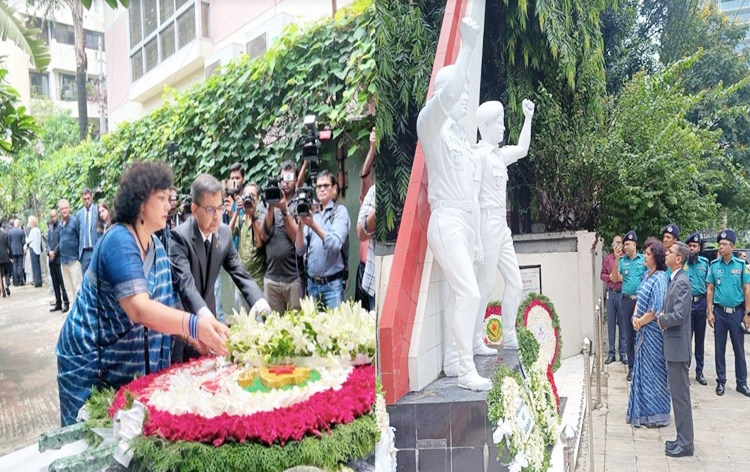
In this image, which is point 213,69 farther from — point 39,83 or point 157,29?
point 39,83

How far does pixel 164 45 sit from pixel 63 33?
0.12 metres

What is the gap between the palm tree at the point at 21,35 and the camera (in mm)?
598

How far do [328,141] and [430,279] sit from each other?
1312mm

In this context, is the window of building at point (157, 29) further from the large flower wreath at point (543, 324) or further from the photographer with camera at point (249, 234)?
the large flower wreath at point (543, 324)

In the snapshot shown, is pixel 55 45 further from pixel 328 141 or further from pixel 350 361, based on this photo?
pixel 350 361

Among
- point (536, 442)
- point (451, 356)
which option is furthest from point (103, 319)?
point (536, 442)

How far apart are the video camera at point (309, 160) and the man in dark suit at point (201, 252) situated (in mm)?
114

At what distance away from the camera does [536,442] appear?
2303 millimetres

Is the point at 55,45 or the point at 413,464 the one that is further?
the point at 413,464

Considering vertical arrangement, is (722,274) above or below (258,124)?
below

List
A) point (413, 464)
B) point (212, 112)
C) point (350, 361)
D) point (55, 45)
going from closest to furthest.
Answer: point (55, 45) < point (212, 112) < point (350, 361) < point (413, 464)

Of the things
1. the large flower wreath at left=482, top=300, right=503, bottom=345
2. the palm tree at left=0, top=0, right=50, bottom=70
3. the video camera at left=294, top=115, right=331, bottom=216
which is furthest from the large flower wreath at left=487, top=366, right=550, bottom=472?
the palm tree at left=0, top=0, right=50, bottom=70

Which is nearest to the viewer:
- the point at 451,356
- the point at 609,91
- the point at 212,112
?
the point at 212,112

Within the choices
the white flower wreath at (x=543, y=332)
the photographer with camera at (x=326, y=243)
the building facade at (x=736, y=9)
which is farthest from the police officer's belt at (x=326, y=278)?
the building facade at (x=736, y=9)
